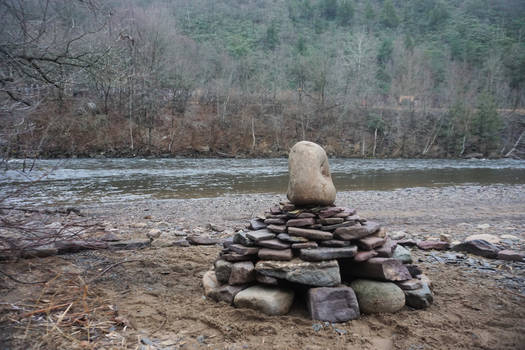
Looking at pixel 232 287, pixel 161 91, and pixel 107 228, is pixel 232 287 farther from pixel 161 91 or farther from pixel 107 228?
pixel 161 91

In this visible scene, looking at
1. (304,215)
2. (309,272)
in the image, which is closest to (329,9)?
(304,215)

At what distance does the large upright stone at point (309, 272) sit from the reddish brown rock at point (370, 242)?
1.99ft

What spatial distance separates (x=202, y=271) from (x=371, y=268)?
9.32ft

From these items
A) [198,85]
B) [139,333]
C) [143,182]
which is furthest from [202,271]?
[198,85]

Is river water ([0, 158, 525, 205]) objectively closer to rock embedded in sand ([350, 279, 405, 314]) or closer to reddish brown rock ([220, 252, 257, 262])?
reddish brown rock ([220, 252, 257, 262])

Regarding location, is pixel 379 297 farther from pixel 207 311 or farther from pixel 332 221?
pixel 207 311

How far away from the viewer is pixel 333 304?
4223mm

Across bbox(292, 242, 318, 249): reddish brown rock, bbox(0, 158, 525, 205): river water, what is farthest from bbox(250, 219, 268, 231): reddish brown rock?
bbox(0, 158, 525, 205): river water

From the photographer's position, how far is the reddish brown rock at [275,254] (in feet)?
14.8

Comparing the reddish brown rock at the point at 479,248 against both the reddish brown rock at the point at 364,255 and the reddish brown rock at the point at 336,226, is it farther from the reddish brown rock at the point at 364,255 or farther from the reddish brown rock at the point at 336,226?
the reddish brown rock at the point at 336,226

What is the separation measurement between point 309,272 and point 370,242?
1047 mm

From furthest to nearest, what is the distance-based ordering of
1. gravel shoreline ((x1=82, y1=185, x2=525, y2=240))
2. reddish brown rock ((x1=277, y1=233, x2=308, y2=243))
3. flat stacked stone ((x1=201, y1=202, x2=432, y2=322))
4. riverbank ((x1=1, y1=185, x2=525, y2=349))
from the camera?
gravel shoreline ((x1=82, y1=185, x2=525, y2=240))
reddish brown rock ((x1=277, y1=233, x2=308, y2=243))
flat stacked stone ((x1=201, y1=202, x2=432, y2=322))
riverbank ((x1=1, y1=185, x2=525, y2=349))

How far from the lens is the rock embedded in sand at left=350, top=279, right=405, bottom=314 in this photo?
4391 millimetres

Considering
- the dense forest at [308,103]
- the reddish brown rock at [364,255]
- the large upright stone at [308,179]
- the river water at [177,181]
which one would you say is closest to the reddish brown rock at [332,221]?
the large upright stone at [308,179]
